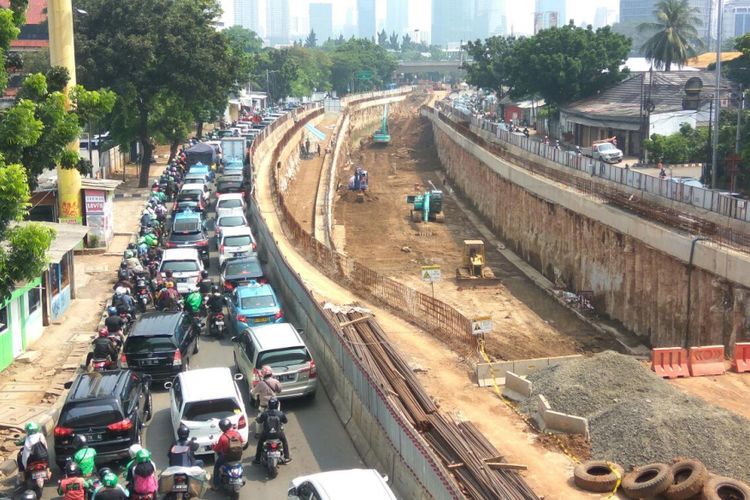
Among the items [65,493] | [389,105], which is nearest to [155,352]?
[65,493]

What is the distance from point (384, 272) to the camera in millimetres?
45812

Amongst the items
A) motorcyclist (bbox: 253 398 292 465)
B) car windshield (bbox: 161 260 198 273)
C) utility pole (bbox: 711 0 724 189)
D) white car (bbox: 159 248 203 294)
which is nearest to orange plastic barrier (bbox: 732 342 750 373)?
motorcyclist (bbox: 253 398 292 465)

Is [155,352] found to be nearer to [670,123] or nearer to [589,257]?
[589,257]

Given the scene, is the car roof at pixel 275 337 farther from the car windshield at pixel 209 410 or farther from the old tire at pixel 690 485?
the old tire at pixel 690 485

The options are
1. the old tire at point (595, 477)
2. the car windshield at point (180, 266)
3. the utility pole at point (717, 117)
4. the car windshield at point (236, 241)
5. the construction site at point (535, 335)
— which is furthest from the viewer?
the utility pole at point (717, 117)

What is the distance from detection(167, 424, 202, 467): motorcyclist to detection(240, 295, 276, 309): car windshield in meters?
9.16

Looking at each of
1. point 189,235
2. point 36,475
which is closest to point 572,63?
point 189,235

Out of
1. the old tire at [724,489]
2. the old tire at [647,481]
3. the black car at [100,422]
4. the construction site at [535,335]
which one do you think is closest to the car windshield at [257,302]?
the construction site at [535,335]

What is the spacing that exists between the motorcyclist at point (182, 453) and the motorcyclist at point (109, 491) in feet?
4.69

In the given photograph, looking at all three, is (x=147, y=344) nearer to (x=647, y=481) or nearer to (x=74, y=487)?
(x=74, y=487)

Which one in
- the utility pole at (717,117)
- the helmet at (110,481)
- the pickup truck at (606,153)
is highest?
the utility pole at (717,117)

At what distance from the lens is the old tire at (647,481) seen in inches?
651

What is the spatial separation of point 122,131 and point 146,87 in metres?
3.79

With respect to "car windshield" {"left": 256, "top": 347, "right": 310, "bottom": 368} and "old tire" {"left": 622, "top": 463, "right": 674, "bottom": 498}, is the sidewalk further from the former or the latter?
"old tire" {"left": 622, "top": 463, "right": 674, "bottom": 498}
